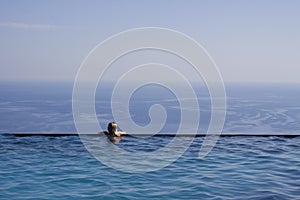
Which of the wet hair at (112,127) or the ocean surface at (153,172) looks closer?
the ocean surface at (153,172)

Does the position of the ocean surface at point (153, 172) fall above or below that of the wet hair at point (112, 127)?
below

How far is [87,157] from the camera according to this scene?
771 cm

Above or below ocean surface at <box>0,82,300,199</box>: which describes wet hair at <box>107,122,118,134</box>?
above

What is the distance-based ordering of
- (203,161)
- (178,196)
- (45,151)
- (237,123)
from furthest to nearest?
1. (237,123)
2. (45,151)
3. (203,161)
4. (178,196)

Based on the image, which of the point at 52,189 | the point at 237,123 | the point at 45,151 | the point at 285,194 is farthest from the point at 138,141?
the point at 237,123

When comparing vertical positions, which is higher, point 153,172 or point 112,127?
point 112,127

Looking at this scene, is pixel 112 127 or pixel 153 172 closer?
pixel 153 172

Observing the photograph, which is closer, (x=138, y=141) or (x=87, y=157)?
(x=87, y=157)

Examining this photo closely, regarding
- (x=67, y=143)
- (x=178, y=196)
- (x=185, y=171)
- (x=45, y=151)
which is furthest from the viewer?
(x=67, y=143)

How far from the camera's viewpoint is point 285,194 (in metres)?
5.42

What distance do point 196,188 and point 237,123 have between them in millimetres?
23214

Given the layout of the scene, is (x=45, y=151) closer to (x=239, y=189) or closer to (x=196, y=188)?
(x=196, y=188)

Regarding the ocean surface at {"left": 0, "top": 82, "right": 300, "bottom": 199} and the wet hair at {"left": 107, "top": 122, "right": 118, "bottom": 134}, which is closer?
the ocean surface at {"left": 0, "top": 82, "right": 300, "bottom": 199}

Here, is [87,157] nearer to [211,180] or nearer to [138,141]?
[138,141]
